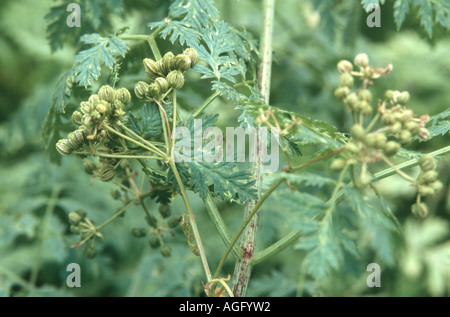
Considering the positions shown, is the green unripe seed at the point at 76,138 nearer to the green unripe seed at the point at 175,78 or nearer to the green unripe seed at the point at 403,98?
the green unripe seed at the point at 175,78

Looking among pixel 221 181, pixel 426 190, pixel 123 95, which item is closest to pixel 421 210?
pixel 426 190

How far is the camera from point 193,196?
2.86 metres

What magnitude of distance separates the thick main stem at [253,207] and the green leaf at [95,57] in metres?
0.46

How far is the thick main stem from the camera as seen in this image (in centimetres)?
139

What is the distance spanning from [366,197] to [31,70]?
3865mm

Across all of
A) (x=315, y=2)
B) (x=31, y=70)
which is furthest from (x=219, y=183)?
(x=31, y=70)

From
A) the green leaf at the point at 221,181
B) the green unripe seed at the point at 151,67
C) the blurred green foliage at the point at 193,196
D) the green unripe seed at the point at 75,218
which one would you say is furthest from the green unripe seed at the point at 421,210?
the green unripe seed at the point at 75,218

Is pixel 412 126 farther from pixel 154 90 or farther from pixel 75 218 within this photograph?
pixel 75 218

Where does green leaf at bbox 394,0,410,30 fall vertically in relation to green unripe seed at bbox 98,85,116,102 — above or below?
above

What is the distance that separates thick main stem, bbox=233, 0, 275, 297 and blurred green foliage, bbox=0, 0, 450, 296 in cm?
11

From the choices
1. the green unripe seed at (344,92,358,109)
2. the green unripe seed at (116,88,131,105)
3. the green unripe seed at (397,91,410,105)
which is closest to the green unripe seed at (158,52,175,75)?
the green unripe seed at (116,88,131,105)

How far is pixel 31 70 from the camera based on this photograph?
427 centimetres

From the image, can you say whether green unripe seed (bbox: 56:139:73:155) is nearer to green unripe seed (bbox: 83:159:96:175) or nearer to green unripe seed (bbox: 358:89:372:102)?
green unripe seed (bbox: 83:159:96:175)

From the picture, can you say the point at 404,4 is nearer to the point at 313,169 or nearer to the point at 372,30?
the point at 313,169
